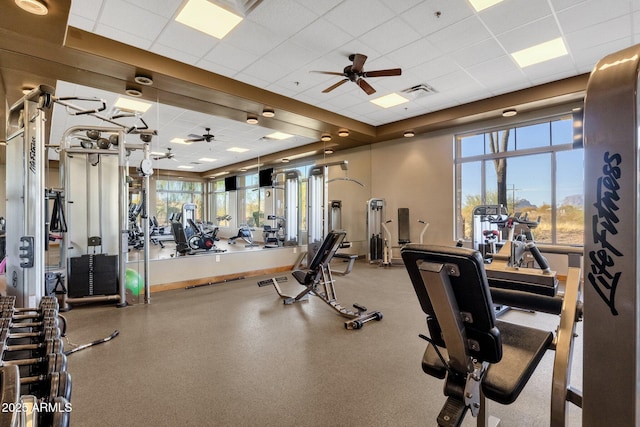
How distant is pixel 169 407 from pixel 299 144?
743cm

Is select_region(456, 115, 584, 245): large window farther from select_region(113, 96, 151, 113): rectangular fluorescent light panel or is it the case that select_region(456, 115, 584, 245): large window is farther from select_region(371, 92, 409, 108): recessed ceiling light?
select_region(113, 96, 151, 113): rectangular fluorescent light panel

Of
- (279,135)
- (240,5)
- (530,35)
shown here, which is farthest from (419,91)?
(279,135)

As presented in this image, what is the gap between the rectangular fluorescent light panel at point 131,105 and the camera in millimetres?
5266

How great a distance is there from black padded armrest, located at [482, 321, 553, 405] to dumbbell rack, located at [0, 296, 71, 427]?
161 centimetres

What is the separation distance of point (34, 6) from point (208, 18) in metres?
1.46

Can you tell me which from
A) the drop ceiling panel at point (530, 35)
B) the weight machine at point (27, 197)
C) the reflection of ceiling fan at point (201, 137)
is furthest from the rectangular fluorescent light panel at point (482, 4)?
the reflection of ceiling fan at point (201, 137)

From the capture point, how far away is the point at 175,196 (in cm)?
684

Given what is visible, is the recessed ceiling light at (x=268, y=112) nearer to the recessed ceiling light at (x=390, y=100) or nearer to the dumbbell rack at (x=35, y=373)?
the recessed ceiling light at (x=390, y=100)

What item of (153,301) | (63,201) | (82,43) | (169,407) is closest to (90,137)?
(63,201)

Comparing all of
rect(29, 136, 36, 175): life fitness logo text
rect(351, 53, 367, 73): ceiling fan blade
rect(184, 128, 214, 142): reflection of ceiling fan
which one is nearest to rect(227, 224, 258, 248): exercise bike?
rect(184, 128, 214, 142): reflection of ceiling fan

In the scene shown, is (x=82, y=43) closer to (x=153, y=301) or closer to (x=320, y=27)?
(x=320, y=27)

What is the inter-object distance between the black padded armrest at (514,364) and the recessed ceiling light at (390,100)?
15.5 feet

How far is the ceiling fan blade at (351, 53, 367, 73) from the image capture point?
3828 mm

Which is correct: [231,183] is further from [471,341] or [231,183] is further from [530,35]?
[471,341]
